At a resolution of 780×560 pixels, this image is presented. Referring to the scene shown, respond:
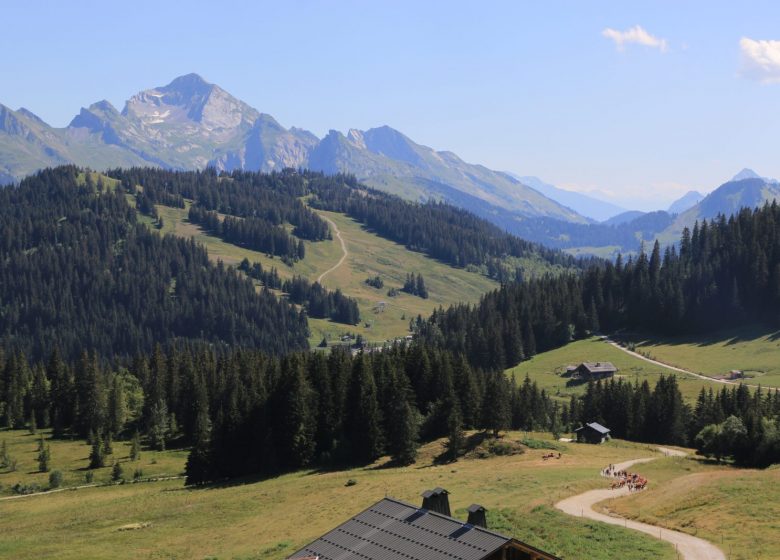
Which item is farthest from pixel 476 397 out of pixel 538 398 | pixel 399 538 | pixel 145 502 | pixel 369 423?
A: pixel 399 538

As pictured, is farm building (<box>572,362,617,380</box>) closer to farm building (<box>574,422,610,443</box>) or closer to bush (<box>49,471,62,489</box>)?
farm building (<box>574,422,610,443</box>)

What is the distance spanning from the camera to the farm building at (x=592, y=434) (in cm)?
12469

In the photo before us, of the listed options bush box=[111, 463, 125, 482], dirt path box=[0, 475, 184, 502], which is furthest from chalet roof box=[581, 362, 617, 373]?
bush box=[111, 463, 125, 482]

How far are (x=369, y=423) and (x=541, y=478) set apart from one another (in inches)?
1226

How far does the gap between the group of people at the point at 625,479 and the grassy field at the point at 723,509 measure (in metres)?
1.28

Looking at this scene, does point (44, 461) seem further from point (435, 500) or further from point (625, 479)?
point (435, 500)

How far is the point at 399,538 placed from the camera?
42125 mm

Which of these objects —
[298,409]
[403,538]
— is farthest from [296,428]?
[403,538]

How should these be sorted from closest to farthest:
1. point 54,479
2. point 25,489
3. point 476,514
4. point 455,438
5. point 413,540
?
point 413,540
point 476,514
point 455,438
point 25,489
point 54,479

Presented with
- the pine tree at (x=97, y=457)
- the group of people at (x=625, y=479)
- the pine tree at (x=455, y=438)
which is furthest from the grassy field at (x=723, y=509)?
the pine tree at (x=97, y=457)

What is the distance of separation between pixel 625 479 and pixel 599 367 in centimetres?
11827

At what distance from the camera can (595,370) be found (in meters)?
192

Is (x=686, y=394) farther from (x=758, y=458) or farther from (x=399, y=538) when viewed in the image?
(x=399, y=538)

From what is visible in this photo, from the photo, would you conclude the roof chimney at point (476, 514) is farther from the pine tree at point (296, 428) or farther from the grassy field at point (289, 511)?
the pine tree at point (296, 428)
